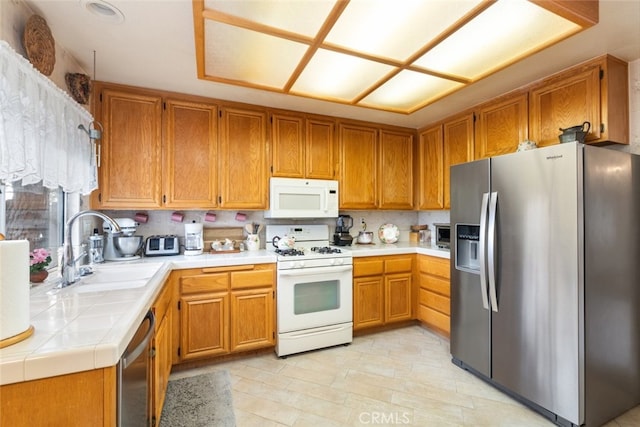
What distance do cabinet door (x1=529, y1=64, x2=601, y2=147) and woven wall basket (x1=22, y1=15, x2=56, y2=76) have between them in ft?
11.0

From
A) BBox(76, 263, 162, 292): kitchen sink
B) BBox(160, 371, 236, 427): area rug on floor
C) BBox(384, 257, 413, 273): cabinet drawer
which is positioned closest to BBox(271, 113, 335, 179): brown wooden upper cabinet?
BBox(384, 257, 413, 273): cabinet drawer

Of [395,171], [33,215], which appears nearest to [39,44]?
[33,215]

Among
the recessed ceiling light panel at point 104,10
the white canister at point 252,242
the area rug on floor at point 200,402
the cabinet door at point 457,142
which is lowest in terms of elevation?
the area rug on floor at point 200,402

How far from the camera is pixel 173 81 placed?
92.7 inches

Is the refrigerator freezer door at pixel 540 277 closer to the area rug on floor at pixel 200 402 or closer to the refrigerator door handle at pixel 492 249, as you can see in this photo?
the refrigerator door handle at pixel 492 249

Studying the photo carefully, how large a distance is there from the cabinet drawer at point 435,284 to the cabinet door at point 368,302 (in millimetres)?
479

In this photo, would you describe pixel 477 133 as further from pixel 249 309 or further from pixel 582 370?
pixel 249 309

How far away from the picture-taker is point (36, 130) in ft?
4.56

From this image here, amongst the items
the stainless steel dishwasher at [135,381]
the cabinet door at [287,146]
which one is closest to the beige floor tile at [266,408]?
the stainless steel dishwasher at [135,381]

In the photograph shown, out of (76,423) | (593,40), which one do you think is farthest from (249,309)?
(593,40)

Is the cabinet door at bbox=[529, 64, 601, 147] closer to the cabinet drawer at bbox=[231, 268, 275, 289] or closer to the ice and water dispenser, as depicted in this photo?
the ice and water dispenser

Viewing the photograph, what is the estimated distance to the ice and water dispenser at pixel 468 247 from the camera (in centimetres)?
224

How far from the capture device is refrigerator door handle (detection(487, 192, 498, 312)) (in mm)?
1998

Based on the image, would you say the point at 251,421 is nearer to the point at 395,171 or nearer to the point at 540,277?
the point at 540,277
